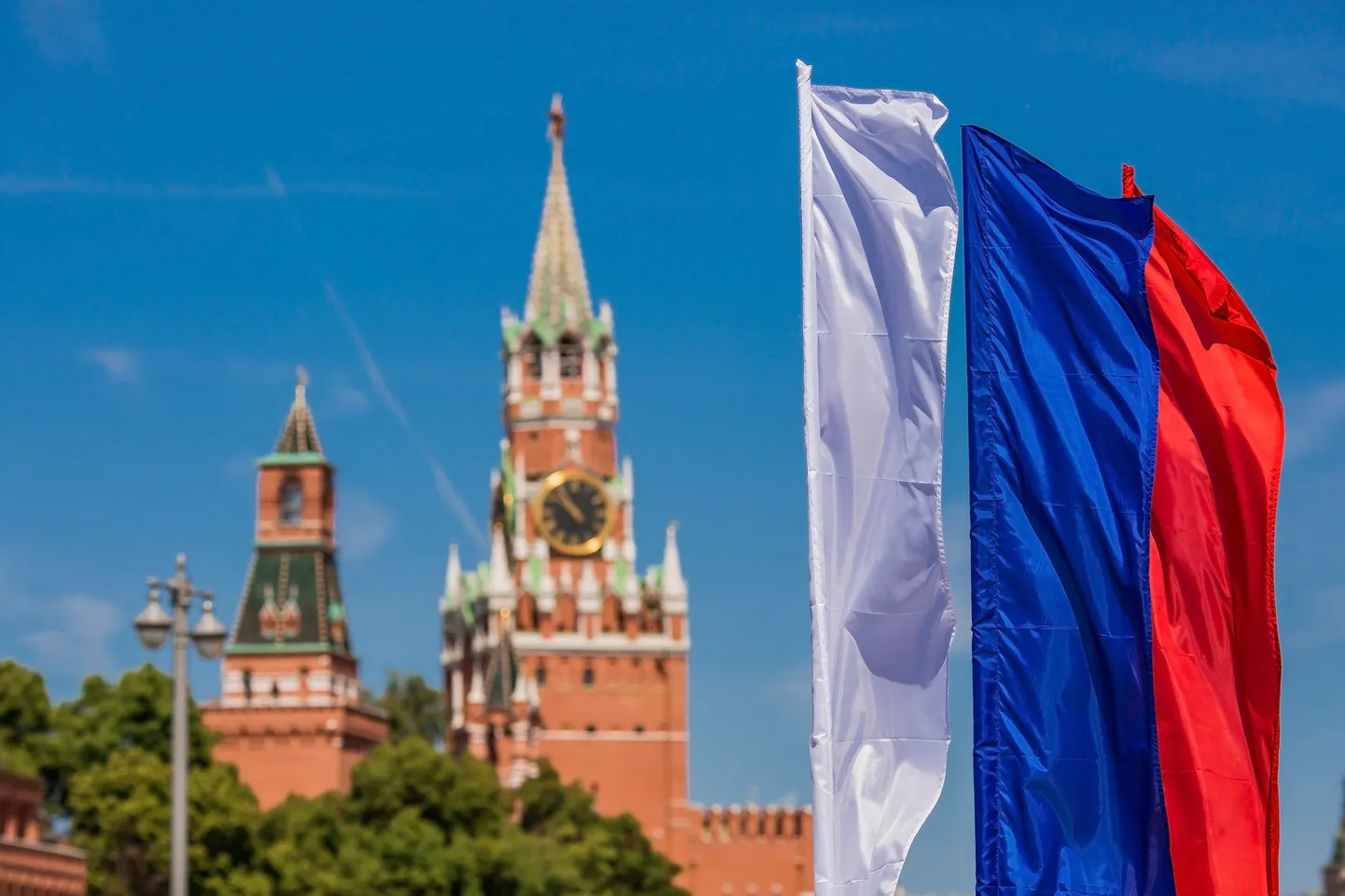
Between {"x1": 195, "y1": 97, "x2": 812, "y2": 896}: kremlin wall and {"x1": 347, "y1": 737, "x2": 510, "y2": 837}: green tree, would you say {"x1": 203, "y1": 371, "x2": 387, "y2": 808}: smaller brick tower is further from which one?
{"x1": 347, "y1": 737, "x2": 510, "y2": 837}: green tree

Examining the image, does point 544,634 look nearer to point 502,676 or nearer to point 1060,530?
point 502,676

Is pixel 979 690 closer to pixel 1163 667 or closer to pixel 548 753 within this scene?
pixel 1163 667

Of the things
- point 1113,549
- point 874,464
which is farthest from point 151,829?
point 874,464

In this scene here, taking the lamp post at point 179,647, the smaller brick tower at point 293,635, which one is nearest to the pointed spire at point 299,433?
the smaller brick tower at point 293,635

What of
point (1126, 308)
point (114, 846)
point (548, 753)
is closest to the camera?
point (1126, 308)

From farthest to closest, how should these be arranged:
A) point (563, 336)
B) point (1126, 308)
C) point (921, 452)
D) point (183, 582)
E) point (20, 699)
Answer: point (563, 336), point (20, 699), point (183, 582), point (1126, 308), point (921, 452)

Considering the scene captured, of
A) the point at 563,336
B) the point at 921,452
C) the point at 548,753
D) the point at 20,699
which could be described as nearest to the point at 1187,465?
the point at 921,452

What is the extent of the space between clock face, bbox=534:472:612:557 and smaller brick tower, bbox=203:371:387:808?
53.6 ft

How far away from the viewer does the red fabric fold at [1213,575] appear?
23156 mm

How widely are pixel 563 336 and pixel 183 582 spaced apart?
127 metres

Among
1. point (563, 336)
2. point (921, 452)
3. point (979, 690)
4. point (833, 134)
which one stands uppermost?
point (563, 336)

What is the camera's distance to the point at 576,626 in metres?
153

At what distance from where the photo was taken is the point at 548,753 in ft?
489

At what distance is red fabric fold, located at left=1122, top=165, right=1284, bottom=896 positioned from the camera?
23156mm
